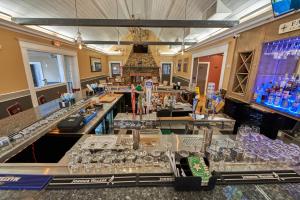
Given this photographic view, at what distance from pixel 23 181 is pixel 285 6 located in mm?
2823

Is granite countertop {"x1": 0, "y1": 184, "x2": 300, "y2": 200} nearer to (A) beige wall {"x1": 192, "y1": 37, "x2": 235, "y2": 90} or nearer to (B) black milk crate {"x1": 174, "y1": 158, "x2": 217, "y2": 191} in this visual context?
(B) black milk crate {"x1": 174, "y1": 158, "x2": 217, "y2": 191}

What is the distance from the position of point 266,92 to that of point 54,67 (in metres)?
8.10

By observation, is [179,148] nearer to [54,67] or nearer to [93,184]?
[93,184]

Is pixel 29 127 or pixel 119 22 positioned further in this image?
pixel 119 22

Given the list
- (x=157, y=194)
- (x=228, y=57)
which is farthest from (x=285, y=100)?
(x=157, y=194)

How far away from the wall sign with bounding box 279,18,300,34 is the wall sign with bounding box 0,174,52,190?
11.4 ft

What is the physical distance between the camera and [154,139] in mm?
1197

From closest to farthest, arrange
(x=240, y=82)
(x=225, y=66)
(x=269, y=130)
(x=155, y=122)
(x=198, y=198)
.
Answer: (x=198, y=198)
(x=155, y=122)
(x=269, y=130)
(x=240, y=82)
(x=225, y=66)

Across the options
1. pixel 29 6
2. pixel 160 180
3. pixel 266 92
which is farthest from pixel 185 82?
pixel 160 180

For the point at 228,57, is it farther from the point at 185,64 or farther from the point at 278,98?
the point at 185,64

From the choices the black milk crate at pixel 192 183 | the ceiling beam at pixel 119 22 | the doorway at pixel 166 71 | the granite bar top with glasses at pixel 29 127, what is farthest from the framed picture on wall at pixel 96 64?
the black milk crate at pixel 192 183

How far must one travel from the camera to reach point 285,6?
153 cm

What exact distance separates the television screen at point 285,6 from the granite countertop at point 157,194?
Result: 1870mm

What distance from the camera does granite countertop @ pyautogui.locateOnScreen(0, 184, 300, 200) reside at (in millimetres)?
637
